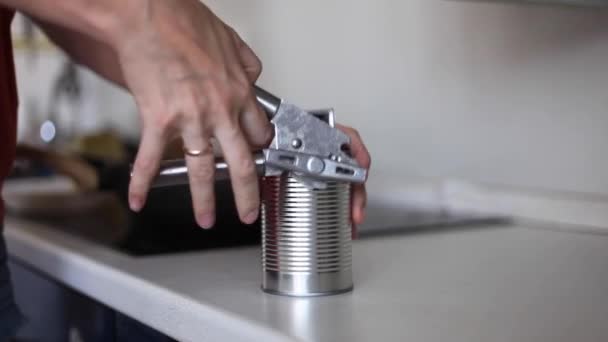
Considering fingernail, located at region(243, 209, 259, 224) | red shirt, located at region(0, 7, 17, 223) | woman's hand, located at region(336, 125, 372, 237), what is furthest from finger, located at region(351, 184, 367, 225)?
red shirt, located at region(0, 7, 17, 223)

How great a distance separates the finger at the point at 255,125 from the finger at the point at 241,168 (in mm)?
18

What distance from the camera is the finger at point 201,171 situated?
0.65m

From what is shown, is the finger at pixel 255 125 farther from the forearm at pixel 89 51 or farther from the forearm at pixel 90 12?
the forearm at pixel 89 51

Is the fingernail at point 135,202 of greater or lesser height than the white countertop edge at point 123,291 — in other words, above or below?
above

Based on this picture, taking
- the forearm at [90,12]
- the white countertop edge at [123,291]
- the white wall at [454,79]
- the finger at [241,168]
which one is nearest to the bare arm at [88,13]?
the forearm at [90,12]

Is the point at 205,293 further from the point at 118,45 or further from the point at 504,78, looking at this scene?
the point at 504,78

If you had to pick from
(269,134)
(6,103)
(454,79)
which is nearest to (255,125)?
(269,134)

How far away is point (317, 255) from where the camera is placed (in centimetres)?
74

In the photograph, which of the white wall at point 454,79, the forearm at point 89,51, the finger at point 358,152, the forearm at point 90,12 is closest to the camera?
the forearm at point 90,12

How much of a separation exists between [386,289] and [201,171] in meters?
0.21

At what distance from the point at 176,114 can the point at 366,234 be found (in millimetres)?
488

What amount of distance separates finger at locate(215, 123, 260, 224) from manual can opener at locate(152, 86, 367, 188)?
0.06 feet

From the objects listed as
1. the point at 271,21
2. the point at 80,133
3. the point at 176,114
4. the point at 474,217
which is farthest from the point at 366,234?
the point at 80,133

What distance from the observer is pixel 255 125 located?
69cm
